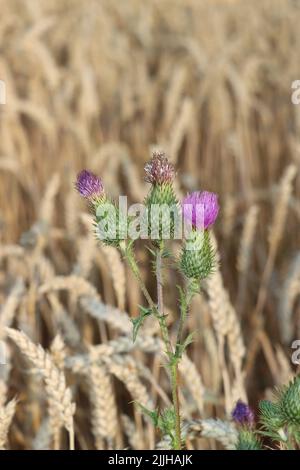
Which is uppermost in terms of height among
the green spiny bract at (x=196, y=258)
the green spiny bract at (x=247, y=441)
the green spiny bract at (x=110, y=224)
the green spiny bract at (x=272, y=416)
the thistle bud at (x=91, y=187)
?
the thistle bud at (x=91, y=187)

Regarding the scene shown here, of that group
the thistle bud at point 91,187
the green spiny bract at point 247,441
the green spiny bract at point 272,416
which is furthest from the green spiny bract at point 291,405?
the thistle bud at point 91,187

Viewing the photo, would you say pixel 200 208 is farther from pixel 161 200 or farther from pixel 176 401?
pixel 176 401

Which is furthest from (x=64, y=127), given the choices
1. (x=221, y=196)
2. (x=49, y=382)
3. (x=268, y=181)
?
(x=49, y=382)

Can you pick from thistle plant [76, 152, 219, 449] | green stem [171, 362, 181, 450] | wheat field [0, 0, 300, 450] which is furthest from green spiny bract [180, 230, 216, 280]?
wheat field [0, 0, 300, 450]

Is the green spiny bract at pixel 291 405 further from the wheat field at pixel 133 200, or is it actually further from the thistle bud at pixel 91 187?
the thistle bud at pixel 91 187

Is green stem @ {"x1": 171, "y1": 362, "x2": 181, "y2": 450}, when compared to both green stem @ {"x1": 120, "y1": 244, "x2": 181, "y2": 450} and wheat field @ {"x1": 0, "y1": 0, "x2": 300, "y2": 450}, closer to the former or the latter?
green stem @ {"x1": 120, "y1": 244, "x2": 181, "y2": 450}

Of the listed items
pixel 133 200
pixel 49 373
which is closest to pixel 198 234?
pixel 49 373

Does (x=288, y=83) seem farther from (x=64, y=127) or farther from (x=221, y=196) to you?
(x=64, y=127)
